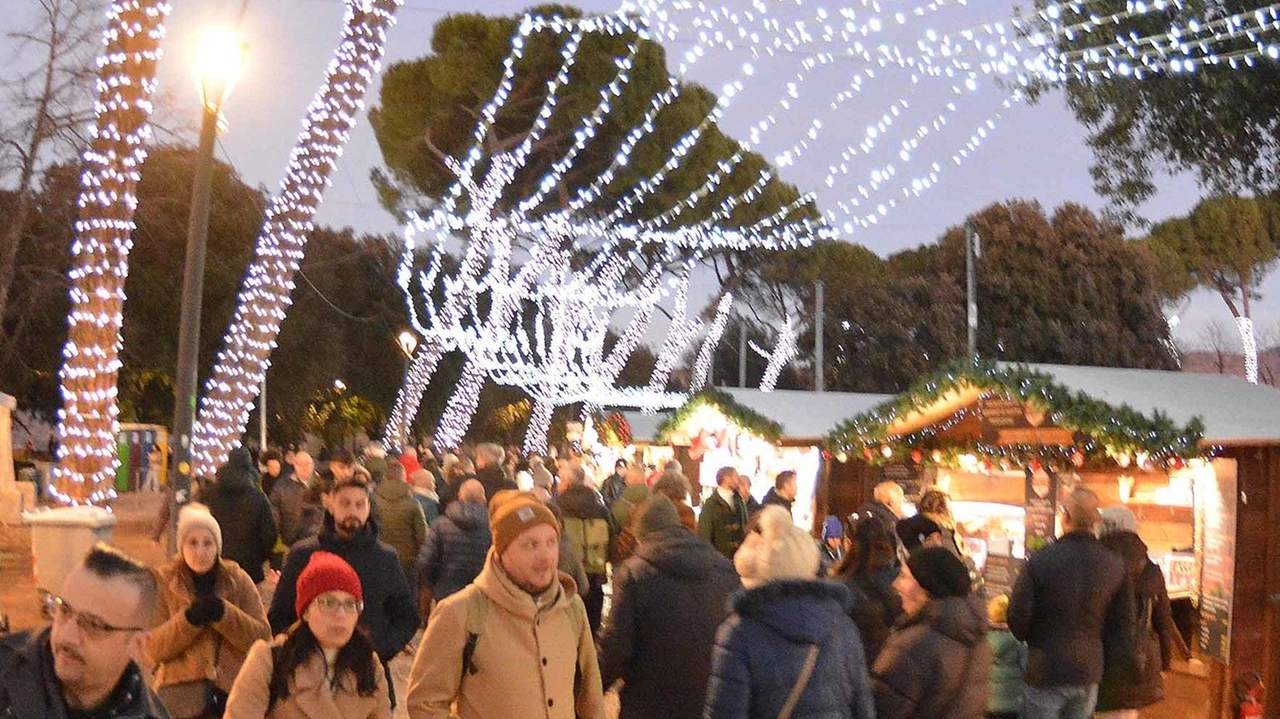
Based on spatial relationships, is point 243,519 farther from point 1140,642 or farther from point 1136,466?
point 1136,466

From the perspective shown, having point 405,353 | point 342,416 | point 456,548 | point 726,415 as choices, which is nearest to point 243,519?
point 456,548

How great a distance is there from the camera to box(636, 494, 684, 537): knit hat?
17.8ft

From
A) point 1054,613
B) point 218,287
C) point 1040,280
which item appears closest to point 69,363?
point 1054,613

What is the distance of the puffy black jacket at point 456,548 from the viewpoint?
27.6ft

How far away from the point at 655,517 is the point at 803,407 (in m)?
11.3

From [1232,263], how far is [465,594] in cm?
4054

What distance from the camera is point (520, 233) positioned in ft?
106

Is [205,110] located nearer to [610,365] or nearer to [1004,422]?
[1004,422]

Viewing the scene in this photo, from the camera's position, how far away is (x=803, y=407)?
1669 cm

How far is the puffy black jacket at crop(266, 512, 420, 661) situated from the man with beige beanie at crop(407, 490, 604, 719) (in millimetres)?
1459

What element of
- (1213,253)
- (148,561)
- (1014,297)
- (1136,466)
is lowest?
(148,561)

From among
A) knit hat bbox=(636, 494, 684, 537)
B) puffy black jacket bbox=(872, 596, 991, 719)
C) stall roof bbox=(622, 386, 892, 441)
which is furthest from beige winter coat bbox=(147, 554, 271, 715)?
stall roof bbox=(622, 386, 892, 441)

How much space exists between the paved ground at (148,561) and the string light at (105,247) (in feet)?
3.65

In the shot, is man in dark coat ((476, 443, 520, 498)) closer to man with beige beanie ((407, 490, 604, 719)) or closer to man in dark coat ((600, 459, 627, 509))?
man in dark coat ((600, 459, 627, 509))
